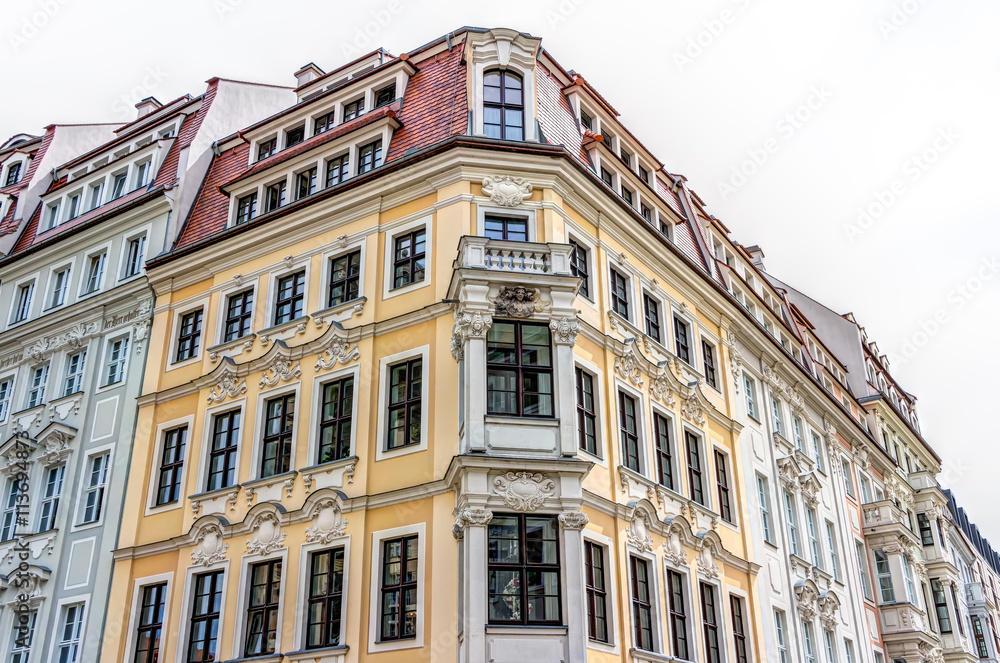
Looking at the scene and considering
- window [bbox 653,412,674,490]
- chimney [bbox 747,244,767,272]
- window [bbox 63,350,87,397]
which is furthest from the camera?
chimney [bbox 747,244,767,272]

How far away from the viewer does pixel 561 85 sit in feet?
105

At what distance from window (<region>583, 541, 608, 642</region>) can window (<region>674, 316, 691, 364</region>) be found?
30.8 ft

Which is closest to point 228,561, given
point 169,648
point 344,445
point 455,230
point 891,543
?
point 169,648

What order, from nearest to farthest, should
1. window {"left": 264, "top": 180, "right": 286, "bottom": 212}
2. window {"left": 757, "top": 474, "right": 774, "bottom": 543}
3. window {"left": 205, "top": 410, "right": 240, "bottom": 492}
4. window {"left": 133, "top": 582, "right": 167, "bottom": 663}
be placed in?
1. window {"left": 133, "top": 582, "right": 167, "bottom": 663}
2. window {"left": 205, "top": 410, "right": 240, "bottom": 492}
3. window {"left": 264, "top": 180, "right": 286, "bottom": 212}
4. window {"left": 757, "top": 474, "right": 774, "bottom": 543}

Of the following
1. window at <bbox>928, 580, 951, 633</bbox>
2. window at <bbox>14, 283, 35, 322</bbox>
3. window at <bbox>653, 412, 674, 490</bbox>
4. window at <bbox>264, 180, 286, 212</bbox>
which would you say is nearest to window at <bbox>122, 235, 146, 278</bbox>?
window at <bbox>14, 283, 35, 322</bbox>

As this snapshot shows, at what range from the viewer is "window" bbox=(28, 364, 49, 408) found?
33.2 meters

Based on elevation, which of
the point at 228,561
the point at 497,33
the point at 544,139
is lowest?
the point at 228,561

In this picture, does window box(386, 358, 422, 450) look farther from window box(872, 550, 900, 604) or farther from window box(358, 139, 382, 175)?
window box(872, 550, 900, 604)

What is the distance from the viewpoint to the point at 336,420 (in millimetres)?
25984

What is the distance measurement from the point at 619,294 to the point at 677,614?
945 centimetres

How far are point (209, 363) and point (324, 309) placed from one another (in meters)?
4.34

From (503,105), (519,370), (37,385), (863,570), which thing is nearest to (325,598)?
(519,370)

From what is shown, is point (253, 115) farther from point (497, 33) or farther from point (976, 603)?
point (976, 603)

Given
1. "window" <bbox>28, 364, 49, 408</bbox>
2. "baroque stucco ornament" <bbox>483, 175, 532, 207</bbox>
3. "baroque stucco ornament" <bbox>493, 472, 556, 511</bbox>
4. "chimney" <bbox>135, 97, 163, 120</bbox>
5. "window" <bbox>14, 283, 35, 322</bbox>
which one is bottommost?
"baroque stucco ornament" <bbox>493, 472, 556, 511</bbox>
